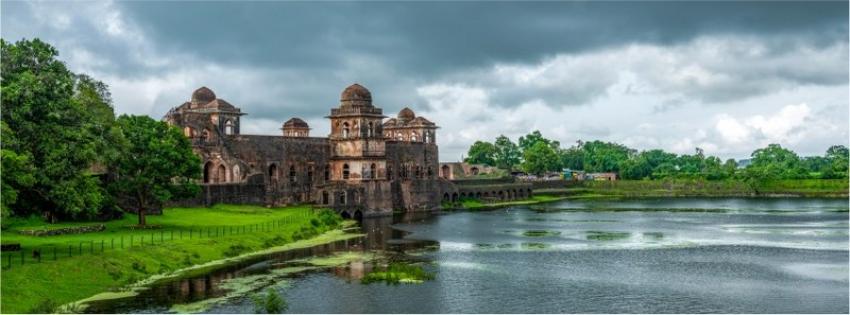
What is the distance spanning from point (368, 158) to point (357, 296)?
54.9 meters

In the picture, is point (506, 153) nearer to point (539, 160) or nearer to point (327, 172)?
point (539, 160)

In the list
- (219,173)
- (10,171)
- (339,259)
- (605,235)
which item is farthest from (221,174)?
(10,171)

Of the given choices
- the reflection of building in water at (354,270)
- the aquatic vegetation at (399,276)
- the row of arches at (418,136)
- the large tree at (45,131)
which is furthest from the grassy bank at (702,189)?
the large tree at (45,131)

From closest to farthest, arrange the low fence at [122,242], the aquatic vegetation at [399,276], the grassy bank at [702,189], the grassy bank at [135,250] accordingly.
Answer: the grassy bank at [135,250] → the low fence at [122,242] → the aquatic vegetation at [399,276] → the grassy bank at [702,189]

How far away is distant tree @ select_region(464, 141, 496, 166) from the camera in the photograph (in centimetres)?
17712

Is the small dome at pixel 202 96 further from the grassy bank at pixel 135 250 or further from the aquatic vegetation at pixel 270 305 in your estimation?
the aquatic vegetation at pixel 270 305

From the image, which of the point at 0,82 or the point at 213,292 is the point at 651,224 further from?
the point at 0,82

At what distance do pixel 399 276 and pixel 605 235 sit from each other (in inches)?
1062

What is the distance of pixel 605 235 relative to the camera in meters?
66.6

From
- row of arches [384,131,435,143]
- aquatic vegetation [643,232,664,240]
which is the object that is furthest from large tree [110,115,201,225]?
row of arches [384,131,435,143]

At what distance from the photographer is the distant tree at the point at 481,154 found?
581ft

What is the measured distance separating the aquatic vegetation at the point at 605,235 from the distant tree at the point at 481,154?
108000 millimetres

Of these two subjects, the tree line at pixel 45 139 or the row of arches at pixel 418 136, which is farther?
the row of arches at pixel 418 136

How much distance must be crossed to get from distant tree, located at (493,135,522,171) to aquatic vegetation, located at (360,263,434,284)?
13958 centimetres
